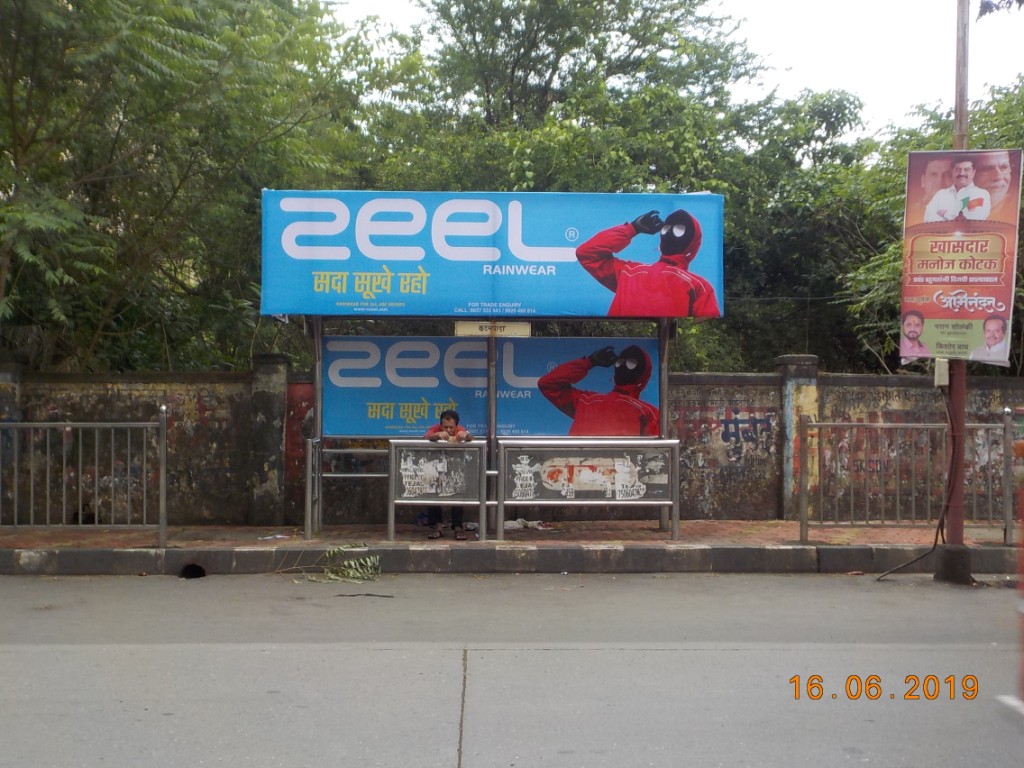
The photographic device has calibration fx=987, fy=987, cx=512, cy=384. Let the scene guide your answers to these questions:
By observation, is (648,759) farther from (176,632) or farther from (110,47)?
(110,47)

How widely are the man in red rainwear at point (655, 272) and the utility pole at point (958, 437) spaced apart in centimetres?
250

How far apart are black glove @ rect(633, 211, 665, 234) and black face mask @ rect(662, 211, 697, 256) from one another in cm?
8

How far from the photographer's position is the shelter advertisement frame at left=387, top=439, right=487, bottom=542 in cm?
984

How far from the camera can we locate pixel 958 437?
349 inches

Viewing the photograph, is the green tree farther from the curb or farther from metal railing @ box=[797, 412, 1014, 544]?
metal railing @ box=[797, 412, 1014, 544]

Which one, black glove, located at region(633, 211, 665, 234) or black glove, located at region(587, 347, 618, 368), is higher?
black glove, located at region(633, 211, 665, 234)

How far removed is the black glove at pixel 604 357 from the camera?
11.2m

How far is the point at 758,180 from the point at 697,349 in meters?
4.82

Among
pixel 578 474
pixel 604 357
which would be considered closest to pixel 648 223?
pixel 604 357

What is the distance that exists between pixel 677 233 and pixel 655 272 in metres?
0.48

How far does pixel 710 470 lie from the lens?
11742mm

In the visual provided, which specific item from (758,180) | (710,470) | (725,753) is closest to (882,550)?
(710,470)

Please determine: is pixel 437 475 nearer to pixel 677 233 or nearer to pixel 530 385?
pixel 530 385

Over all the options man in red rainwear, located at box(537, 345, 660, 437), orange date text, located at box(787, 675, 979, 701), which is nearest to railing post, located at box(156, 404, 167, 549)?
man in red rainwear, located at box(537, 345, 660, 437)
